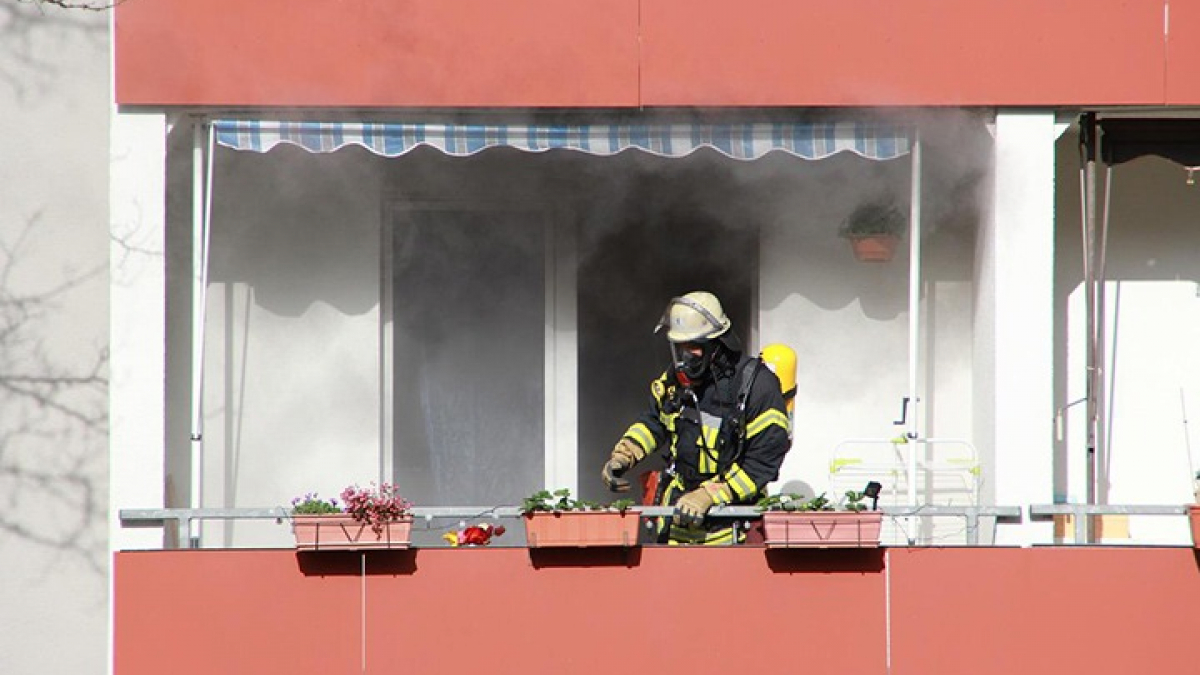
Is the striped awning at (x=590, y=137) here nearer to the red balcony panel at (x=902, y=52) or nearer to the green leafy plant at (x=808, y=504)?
the red balcony panel at (x=902, y=52)

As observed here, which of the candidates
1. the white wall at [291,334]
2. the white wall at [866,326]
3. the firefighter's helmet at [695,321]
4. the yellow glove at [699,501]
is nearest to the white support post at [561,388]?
the white wall at [291,334]

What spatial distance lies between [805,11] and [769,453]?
2.00 meters

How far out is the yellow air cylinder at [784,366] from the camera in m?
11.0

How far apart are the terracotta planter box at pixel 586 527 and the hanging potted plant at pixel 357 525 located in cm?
57

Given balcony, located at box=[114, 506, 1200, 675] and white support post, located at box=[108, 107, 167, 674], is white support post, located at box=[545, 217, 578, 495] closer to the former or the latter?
balcony, located at box=[114, 506, 1200, 675]

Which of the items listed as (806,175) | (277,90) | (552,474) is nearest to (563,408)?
(552,474)

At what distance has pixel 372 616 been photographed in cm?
1012

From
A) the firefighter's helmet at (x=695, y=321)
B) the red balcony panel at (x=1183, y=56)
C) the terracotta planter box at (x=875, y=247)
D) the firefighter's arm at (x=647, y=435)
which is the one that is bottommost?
the firefighter's arm at (x=647, y=435)

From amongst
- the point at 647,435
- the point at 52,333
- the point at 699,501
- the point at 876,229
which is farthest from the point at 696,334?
the point at 52,333

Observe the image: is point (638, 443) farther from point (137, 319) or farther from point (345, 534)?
point (137, 319)

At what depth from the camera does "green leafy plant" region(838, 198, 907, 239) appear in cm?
1161

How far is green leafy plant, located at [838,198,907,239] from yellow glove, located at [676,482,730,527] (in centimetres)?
210

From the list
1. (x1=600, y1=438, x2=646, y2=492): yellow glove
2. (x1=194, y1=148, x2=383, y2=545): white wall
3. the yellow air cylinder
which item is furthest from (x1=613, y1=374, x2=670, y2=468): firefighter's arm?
(x1=194, y1=148, x2=383, y2=545): white wall

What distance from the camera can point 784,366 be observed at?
1107 centimetres
